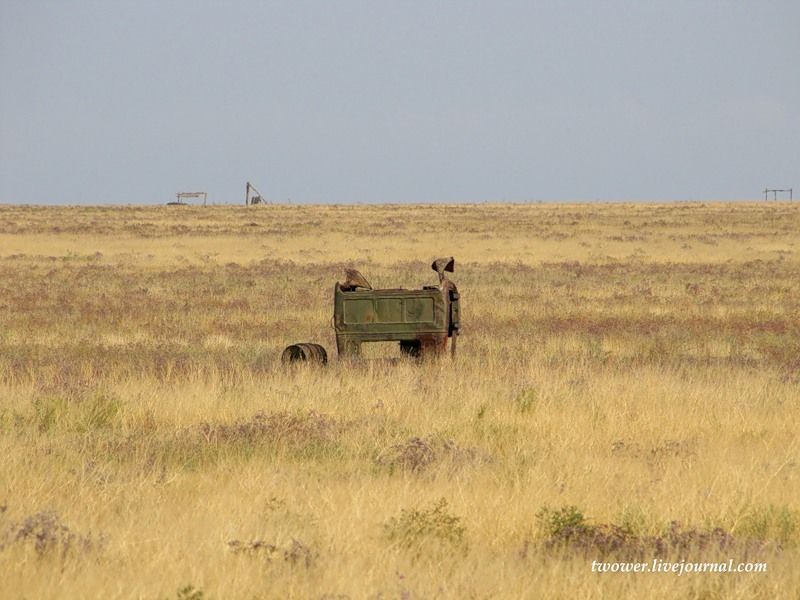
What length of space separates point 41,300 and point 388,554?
64.9ft

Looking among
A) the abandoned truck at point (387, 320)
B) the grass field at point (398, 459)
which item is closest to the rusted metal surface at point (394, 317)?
the abandoned truck at point (387, 320)

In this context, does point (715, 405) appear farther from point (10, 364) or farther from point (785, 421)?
point (10, 364)

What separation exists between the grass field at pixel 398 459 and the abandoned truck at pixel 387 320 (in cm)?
33

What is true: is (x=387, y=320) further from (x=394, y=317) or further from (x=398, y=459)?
(x=398, y=459)

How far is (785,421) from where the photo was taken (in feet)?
30.7

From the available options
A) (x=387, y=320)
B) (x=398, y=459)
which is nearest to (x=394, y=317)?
(x=387, y=320)

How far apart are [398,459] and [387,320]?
5.31 metres

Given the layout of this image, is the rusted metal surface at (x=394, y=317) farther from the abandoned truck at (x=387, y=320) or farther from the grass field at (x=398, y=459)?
the grass field at (x=398, y=459)

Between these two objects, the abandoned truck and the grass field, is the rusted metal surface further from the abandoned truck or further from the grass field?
the grass field

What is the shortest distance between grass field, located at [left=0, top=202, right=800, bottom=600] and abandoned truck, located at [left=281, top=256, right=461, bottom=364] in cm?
33

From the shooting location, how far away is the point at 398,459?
7.66 m

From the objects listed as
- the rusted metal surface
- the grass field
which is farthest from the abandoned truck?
the grass field

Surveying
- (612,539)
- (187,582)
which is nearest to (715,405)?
(612,539)

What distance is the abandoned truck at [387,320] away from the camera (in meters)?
12.8
